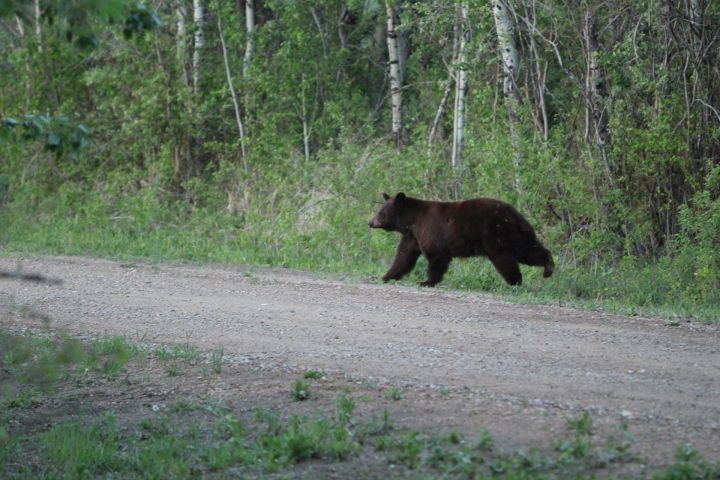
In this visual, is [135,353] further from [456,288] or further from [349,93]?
[349,93]

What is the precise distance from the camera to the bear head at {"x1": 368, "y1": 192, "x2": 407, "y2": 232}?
47.5ft

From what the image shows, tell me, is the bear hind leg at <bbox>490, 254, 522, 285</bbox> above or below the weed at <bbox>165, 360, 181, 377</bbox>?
above

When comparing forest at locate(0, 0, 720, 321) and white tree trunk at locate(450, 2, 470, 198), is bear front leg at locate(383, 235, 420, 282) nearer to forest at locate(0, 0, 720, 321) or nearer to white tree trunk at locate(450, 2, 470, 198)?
forest at locate(0, 0, 720, 321)

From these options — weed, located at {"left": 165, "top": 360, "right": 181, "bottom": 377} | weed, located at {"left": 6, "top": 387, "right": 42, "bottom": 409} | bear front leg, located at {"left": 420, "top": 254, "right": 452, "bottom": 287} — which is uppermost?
bear front leg, located at {"left": 420, "top": 254, "right": 452, "bottom": 287}

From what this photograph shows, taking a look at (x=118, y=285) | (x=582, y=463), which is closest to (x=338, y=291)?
(x=118, y=285)

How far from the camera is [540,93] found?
655 inches

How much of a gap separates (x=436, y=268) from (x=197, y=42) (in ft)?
38.8

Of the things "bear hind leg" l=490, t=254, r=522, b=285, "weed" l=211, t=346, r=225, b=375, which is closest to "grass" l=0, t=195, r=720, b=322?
"bear hind leg" l=490, t=254, r=522, b=285

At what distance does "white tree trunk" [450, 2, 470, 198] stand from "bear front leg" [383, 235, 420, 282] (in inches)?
117

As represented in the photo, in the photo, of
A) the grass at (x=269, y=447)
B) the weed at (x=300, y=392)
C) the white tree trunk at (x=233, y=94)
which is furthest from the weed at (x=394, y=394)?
the white tree trunk at (x=233, y=94)

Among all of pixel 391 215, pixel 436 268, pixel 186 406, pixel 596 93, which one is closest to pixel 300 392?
pixel 186 406

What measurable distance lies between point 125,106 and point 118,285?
1104 cm

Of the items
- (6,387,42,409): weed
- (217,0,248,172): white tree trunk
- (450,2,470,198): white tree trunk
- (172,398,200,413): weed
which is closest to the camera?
(172,398,200,413): weed

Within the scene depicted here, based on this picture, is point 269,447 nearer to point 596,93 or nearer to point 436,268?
point 436,268
